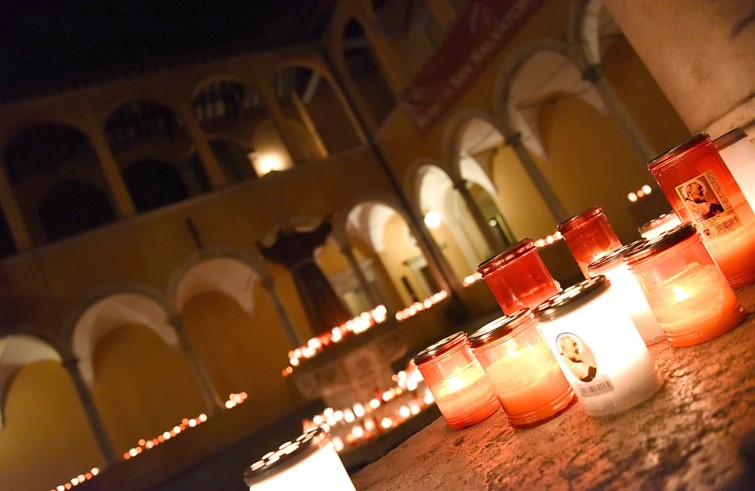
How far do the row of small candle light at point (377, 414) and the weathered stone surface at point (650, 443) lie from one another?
3.57 metres

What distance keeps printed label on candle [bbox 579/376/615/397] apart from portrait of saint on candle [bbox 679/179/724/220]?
2.73 feet

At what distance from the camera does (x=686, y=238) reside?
4.79ft

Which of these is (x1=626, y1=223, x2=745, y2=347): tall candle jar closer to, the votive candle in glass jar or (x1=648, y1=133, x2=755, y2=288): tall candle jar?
(x1=648, y1=133, x2=755, y2=288): tall candle jar

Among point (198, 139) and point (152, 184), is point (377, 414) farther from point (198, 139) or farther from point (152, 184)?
point (152, 184)

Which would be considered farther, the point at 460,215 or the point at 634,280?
the point at 460,215

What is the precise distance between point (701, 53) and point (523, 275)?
105 centimetres

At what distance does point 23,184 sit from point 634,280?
1682 centimetres

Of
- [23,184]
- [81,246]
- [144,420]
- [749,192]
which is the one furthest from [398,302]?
[749,192]

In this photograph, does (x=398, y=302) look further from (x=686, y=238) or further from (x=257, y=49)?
(x=686, y=238)

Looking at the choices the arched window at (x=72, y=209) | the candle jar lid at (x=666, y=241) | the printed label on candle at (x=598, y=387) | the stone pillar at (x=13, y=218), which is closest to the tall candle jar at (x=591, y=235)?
the candle jar lid at (x=666, y=241)

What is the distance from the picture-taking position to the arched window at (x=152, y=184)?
50.9 ft

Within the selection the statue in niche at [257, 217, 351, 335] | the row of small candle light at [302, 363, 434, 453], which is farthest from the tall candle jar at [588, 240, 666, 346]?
the statue in niche at [257, 217, 351, 335]

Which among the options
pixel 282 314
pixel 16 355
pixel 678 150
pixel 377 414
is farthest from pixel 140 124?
pixel 678 150

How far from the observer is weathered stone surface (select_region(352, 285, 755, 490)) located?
3.17ft
